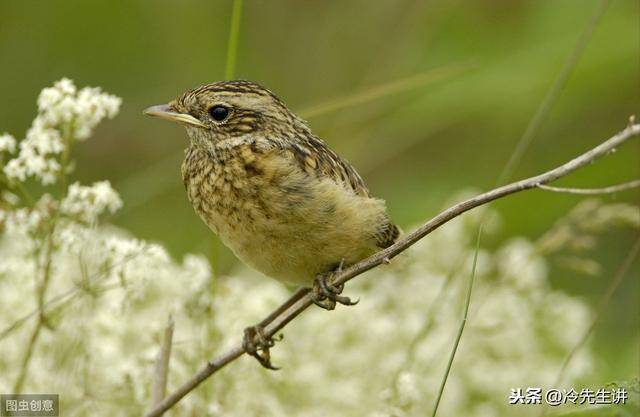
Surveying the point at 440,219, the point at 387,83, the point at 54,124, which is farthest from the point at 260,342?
the point at 387,83

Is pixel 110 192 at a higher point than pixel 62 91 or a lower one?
lower

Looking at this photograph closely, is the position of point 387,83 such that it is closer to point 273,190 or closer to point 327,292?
point 273,190

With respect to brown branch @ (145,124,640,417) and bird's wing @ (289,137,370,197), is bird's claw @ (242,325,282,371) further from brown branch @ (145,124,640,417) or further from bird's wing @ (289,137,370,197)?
bird's wing @ (289,137,370,197)

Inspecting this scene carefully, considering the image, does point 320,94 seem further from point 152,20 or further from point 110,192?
point 110,192

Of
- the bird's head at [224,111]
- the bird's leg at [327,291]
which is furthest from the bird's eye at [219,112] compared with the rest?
the bird's leg at [327,291]

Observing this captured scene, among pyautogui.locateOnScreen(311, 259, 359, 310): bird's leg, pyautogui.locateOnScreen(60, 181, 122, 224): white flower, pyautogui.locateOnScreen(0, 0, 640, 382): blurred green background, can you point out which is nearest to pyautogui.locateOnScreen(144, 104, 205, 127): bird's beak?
pyautogui.locateOnScreen(60, 181, 122, 224): white flower

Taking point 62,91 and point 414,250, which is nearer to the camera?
point 62,91

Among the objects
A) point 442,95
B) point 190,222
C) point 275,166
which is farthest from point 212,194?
point 190,222

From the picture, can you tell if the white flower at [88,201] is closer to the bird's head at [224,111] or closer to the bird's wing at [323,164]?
the bird's head at [224,111]
